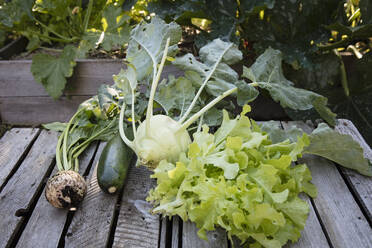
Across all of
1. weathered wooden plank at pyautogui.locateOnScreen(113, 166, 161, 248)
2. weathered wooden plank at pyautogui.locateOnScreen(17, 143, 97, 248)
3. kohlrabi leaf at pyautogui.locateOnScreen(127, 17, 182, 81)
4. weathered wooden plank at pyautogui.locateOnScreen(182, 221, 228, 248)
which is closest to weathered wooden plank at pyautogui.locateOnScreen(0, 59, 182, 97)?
kohlrabi leaf at pyautogui.locateOnScreen(127, 17, 182, 81)

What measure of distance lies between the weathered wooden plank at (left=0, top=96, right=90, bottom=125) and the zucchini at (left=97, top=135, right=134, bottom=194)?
→ 1162 mm

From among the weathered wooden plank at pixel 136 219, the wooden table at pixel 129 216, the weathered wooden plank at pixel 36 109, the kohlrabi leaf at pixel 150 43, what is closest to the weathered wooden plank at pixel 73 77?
the weathered wooden plank at pixel 36 109

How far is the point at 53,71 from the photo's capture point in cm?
231

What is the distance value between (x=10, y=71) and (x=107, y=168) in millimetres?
1543

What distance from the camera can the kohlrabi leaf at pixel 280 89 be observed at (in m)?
1.55

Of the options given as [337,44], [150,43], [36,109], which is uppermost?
[150,43]

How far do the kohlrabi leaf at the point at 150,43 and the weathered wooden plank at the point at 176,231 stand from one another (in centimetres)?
69

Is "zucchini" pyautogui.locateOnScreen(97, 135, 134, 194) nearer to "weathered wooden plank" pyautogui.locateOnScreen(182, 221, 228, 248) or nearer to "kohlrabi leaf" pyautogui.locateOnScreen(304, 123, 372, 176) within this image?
"weathered wooden plank" pyautogui.locateOnScreen(182, 221, 228, 248)

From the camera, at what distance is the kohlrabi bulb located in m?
1.29

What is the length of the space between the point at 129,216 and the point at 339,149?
2.90 ft

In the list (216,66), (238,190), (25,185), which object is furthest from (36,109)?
(238,190)

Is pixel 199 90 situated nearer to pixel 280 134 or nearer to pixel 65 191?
pixel 280 134

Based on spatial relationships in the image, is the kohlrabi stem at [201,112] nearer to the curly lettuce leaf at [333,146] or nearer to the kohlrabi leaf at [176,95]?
the kohlrabi leaf at [176,95]

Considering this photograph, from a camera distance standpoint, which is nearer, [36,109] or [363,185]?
[363,185]
